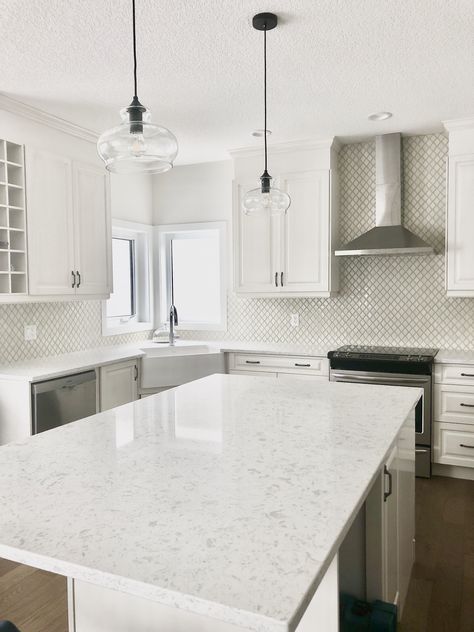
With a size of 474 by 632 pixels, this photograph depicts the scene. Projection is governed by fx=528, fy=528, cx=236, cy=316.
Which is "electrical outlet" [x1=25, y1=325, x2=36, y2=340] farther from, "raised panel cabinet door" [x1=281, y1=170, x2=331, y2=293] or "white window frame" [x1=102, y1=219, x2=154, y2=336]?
"raised panel cabinet door" [x1=281, y1=170, x2=331, y2=293]

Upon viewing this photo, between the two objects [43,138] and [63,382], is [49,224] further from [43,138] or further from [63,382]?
[63,382]

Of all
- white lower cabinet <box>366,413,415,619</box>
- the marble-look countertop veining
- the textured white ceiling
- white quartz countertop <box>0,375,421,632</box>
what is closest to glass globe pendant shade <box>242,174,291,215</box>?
the textured white ceiling

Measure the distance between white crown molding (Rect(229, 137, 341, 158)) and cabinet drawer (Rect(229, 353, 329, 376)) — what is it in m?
1.72

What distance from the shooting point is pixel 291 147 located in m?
4.38

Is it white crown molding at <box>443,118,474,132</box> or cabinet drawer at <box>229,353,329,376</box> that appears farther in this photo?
cabinet drawer at <box>229,353,329,376</box>

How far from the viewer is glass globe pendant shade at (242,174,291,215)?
2480 mm

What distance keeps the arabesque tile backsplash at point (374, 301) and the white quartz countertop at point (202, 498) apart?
2.32 meters

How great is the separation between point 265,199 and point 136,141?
1148mm

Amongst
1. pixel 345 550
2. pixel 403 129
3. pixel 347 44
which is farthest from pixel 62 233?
pixel 345 550

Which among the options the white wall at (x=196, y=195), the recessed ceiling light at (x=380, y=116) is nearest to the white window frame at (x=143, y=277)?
the white wall at (x=196, y=195)

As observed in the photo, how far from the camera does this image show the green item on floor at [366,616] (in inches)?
62.4

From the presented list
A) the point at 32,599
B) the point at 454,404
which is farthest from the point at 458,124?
the point at 32,599

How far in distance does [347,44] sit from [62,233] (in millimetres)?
2272

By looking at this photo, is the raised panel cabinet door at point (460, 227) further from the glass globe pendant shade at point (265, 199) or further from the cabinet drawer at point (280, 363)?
the glass globe pendant shade at point (265, 199)
